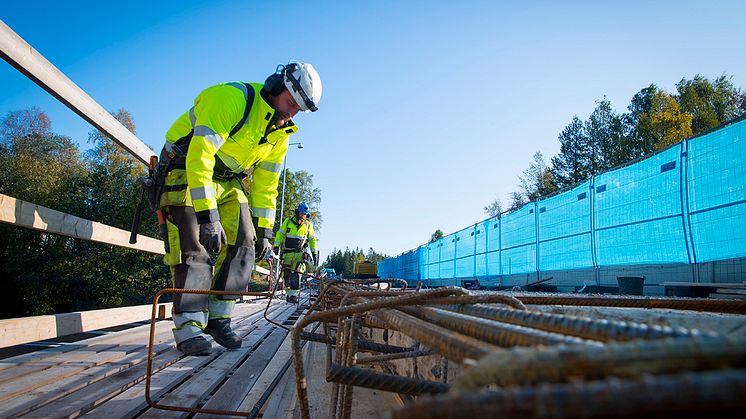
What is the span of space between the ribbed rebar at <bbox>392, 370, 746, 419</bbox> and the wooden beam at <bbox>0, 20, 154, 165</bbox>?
2734 mm

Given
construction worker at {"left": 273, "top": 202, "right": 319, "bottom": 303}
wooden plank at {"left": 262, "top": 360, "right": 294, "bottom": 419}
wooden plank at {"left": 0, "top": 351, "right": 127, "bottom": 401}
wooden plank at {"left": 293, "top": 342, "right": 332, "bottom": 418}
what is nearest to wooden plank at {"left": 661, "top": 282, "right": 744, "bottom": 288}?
wooden plank at {"left": 293, "top": 342, "right": 332, "bottom": 418}

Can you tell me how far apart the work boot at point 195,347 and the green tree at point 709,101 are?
4588 cm

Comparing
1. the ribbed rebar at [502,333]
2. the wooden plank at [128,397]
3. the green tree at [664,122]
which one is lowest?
the wooden plank at [128,397]

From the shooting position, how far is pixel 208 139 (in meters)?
2.89

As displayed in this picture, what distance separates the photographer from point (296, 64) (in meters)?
3.33

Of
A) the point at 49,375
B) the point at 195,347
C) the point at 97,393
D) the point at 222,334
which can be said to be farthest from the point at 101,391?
the point at 222,334

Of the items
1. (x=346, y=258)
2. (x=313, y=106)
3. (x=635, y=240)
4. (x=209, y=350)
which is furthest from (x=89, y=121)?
(x=346, y=258)

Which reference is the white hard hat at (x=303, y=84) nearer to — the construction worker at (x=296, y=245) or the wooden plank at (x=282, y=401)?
the wooden plank at (x=282, y=401)

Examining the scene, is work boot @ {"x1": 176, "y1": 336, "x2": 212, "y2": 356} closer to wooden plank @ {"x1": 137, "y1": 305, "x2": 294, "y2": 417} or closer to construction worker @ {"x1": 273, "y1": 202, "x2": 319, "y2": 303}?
wooden plank @ {"x1": 137, "y1": 305, "x2": 294, "y2": 417}

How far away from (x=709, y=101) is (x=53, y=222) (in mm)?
49526

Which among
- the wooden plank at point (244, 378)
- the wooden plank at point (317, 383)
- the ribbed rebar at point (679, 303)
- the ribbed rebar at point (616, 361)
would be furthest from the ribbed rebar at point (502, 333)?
the wooden plank at point (244, 378)

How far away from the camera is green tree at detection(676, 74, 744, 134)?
37.1 m

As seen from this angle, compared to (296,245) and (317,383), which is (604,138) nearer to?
(296,245)

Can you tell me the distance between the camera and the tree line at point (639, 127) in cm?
3650
